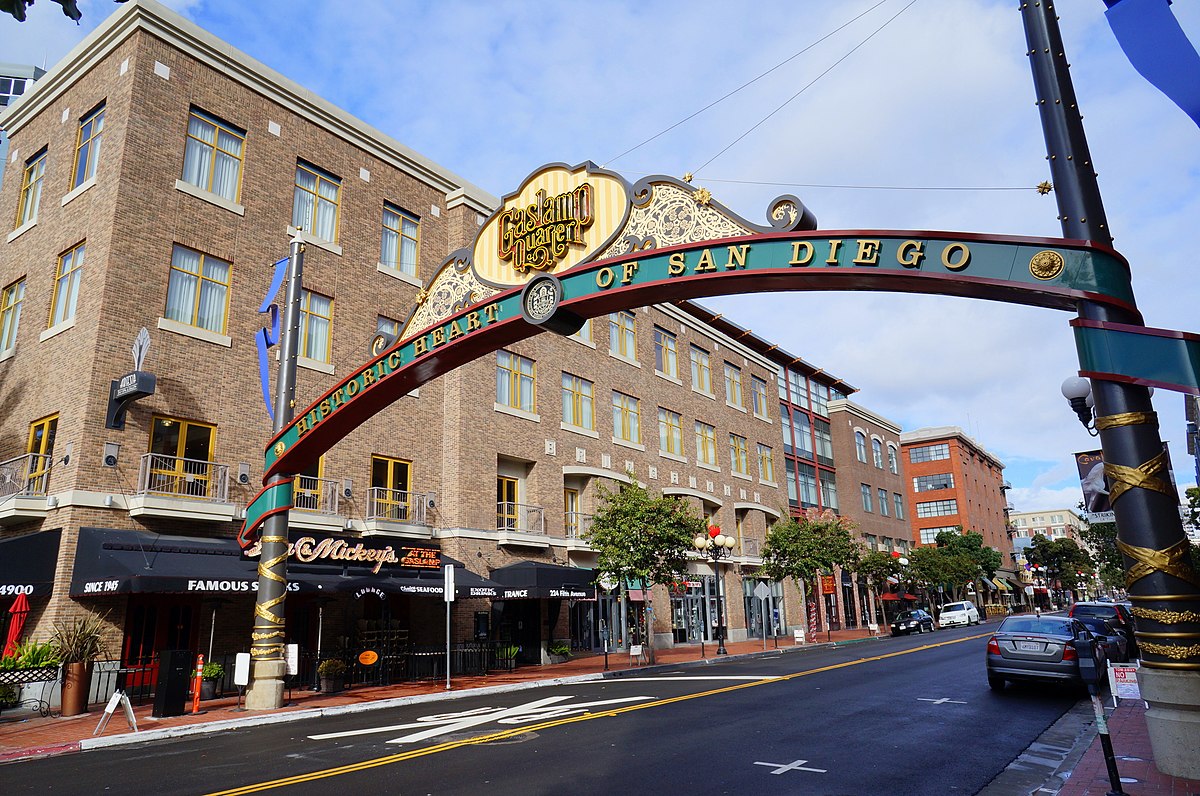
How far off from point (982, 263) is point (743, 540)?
3624 centimetres

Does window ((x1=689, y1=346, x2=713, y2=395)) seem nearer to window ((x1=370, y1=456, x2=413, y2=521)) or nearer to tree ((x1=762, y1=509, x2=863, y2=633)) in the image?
tree ((x1=762, y1=509, x2=863, y2=633))

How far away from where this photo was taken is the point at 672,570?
27.1 meters

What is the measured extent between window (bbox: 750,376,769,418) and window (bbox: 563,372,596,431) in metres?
17.0

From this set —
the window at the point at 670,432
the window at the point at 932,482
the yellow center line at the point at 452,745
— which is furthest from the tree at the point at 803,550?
the window at the point at 932,482

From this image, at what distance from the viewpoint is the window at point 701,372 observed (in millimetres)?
42812

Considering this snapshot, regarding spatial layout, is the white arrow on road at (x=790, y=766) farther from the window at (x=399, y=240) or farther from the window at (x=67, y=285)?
the window at (x=399, y=240)

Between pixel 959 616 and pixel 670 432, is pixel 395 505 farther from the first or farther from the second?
pixel 959 616

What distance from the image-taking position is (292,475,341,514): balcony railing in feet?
73.6

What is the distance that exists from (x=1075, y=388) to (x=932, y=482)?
8021cm

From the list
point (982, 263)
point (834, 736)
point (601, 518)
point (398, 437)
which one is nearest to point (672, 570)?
point (601, 518)

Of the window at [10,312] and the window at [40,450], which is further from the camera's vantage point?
the window at [10,312]

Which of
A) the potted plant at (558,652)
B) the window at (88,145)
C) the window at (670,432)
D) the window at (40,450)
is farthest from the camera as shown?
the window at (670,432)

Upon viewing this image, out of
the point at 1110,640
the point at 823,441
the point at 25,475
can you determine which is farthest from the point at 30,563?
the point at 823,441

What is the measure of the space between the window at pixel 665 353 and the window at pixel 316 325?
720 inches
